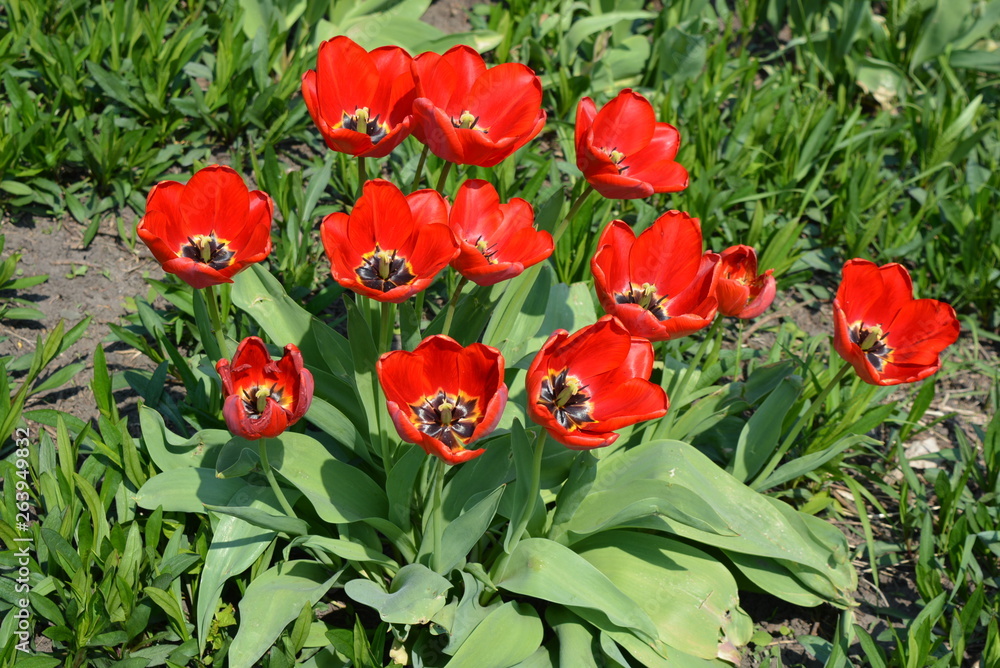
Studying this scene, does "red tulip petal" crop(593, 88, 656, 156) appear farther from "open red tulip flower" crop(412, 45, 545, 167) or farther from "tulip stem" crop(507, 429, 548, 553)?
"tulip stem" crop(507, 429, 548, 553)

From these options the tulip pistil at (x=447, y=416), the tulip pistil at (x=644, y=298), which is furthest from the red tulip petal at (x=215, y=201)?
the tulip pistil at (x=644, y=298)

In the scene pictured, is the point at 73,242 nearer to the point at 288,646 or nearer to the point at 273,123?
the point at 273,123

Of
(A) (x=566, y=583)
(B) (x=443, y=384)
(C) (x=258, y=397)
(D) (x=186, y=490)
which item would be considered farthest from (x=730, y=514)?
(D) (x=186, y=490)

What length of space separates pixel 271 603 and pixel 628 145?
1.22 m

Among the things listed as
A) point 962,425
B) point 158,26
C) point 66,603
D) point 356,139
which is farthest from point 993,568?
point 158,26

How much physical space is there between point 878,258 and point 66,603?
282 centimetres

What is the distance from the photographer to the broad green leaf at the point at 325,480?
1815 millimetres

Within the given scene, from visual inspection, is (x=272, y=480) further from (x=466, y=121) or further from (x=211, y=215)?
(x=466, y=121)

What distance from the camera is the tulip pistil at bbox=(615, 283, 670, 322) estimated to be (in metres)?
1.86

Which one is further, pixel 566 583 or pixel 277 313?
pixel 277 313

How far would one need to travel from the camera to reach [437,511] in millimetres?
1747

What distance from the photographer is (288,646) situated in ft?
6.02

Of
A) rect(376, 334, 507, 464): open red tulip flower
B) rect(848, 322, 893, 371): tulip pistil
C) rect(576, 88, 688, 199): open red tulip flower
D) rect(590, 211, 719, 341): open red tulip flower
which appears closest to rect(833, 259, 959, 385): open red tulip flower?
rect(848, 322, 893, 371): tulip pistil

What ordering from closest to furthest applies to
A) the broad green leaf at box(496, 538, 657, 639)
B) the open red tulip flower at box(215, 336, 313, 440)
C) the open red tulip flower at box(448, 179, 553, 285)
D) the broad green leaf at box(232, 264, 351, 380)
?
the open red tulip flower at box(215, 336, 313, 440), the open red tulip flower at box(448, 179, 553, 285), the broad green leaf at box(496, 538, 657, 639), the broad green leaf at box(232, 264, 351, 380)
